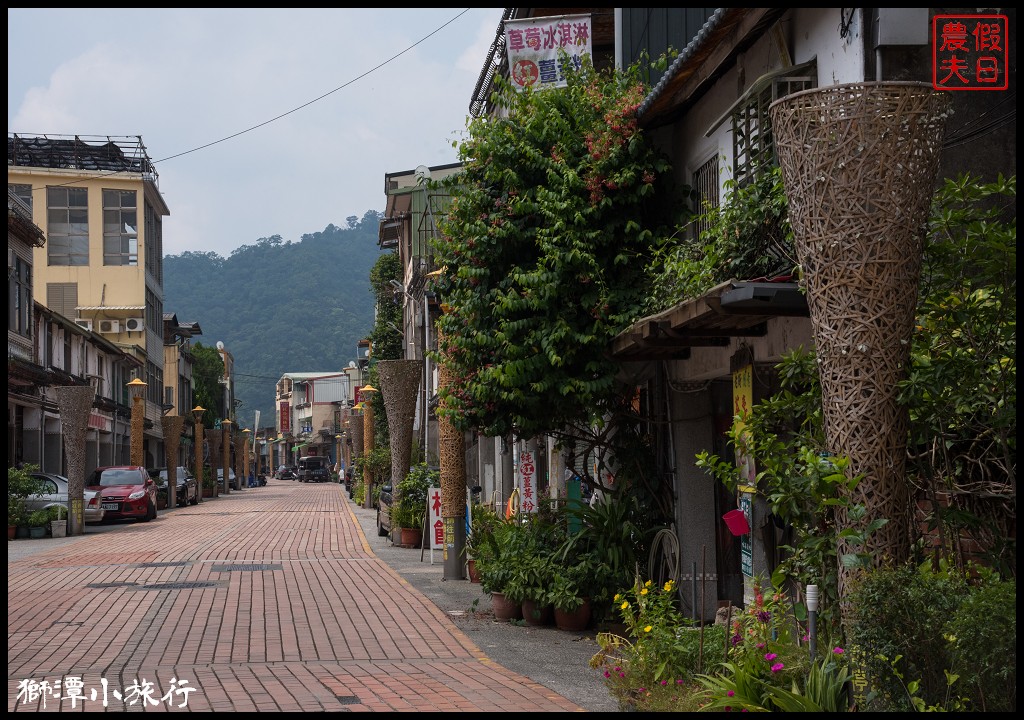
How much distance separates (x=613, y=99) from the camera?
41.5 ft

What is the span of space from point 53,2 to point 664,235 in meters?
7.66

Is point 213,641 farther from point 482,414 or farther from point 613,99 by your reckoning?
point 613,99

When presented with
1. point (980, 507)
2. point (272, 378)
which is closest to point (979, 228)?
point (980, 507)

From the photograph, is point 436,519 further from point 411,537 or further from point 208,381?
point 208,381

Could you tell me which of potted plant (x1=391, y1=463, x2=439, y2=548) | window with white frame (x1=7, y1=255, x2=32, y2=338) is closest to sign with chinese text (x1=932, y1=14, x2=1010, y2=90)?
potted plant (x1=391, y1=463, x2=439, y2=548)

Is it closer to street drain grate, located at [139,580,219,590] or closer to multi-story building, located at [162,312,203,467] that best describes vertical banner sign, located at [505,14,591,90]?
street drain grate, located at [139,580,219,590]

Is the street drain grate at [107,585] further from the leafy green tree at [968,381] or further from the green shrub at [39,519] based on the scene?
the green shrub at [39,519]

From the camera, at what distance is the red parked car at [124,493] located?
31.9 meters

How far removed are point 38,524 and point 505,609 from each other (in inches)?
693

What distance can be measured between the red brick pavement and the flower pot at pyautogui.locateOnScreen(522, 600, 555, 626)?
0.73 metres

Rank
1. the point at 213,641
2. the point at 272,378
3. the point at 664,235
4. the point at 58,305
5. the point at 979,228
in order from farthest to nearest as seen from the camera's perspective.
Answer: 1. the point at 272,378
2. the point at 58,305
3. the point at 664,235
4. the point at 213,641
5. the point at 979,228

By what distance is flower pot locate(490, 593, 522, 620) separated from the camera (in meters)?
12.0

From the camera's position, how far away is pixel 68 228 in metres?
56.2

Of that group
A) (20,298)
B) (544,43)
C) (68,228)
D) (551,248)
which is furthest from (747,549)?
(68,228)
